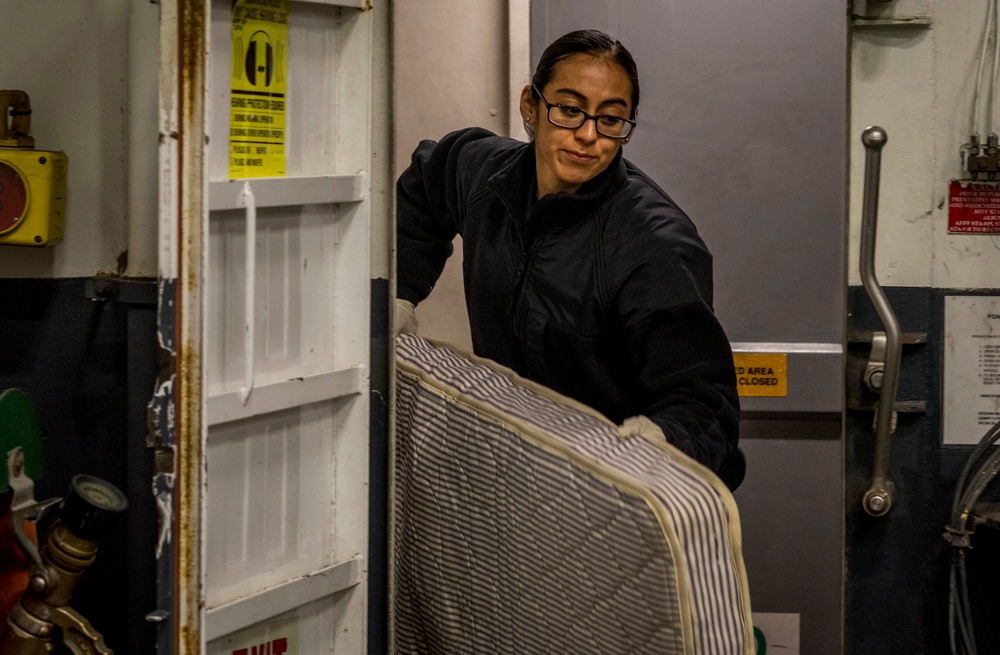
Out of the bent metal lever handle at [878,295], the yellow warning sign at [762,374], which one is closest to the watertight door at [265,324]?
the bent metal lever handle at [878,295]

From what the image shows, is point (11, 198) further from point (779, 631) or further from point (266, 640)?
point (779, 631)

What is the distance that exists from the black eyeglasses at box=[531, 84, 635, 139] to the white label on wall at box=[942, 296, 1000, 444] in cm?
74

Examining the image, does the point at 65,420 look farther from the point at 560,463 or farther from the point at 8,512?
the point at 560,463

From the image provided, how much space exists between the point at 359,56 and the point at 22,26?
2.88 feet

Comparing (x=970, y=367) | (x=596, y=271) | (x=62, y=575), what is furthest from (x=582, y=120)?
(x=62, y=575)

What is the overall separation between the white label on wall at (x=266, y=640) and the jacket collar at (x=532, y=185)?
0.93 meters

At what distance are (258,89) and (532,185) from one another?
2.45 feet

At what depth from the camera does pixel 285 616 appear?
1.79 meters

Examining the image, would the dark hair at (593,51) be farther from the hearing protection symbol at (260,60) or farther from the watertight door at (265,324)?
the hearing protection symbol at (260,60)

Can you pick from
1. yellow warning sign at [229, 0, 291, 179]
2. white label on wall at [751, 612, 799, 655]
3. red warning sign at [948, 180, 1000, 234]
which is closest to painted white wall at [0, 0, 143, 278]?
yellow warning sign at [229, 0, 291, 179]

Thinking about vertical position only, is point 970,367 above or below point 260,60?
below

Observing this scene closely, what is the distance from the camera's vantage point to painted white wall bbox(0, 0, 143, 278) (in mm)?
2225

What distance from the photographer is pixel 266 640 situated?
5.75 ft

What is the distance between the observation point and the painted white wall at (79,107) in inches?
87.6
